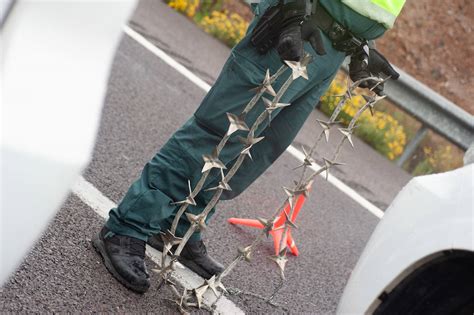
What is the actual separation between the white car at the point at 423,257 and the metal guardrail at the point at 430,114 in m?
6.41

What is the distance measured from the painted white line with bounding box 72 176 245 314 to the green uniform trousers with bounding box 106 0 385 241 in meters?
0.27

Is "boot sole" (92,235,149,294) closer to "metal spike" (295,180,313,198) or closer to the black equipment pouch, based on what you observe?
"metal spike" (295,180,313,198)

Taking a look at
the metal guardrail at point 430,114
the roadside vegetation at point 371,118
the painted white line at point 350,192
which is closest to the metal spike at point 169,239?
the painted white line at point 350,192

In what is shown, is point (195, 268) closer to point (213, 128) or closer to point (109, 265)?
point (109, 265)

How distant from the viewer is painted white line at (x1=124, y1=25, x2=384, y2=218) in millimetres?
6223

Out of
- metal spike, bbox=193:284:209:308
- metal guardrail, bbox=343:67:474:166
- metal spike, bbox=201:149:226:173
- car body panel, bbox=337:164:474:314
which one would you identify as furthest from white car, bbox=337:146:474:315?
metal guardrail, bbox=343:67:474:166

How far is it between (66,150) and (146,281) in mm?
1796

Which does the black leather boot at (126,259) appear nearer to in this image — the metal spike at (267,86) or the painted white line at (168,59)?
the metal spike at (267,86)

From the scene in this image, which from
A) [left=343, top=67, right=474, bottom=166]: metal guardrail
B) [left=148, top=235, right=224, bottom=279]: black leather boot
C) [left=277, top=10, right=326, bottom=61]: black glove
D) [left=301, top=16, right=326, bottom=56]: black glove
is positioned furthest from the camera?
[left=343, top=67, right=474, bottom=166]: metal guardrail

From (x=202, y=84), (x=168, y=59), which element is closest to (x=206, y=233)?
(x=202, y=84)

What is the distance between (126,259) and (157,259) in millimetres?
361

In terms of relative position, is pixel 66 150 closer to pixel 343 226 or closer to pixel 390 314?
pixel 390 314

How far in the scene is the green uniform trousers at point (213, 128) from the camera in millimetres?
2963

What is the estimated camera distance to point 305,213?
5359mm
